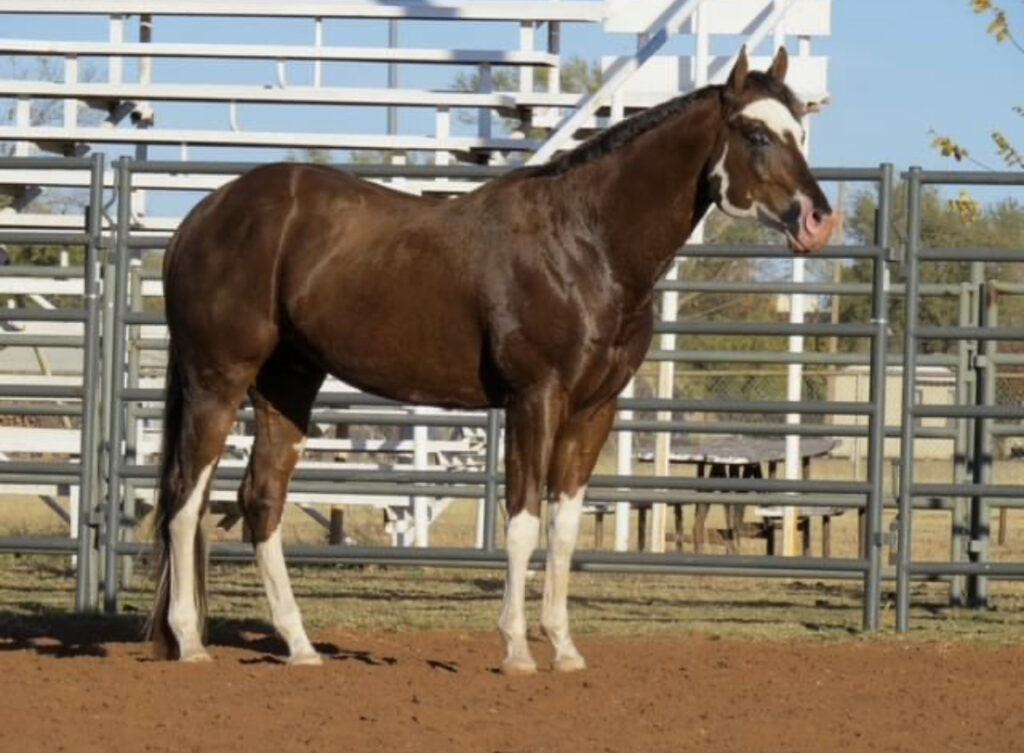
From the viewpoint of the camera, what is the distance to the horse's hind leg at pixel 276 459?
851 cm

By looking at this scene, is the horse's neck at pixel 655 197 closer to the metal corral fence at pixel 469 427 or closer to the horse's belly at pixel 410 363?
the horse's belly at pixel 410 363

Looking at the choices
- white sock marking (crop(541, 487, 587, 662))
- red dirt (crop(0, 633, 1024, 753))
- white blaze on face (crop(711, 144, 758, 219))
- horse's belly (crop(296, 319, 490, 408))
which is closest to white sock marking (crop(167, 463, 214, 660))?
red dirt (crop(0, 633, 1024, 753))

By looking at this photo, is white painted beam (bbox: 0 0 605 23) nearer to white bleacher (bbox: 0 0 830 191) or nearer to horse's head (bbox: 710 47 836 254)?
white bleacher (bbox: 0 0 830 191)

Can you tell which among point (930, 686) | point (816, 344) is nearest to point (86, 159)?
point (930, 686)

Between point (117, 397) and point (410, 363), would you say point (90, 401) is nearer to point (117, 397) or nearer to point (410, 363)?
point (117, 397)

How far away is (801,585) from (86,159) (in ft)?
16.7

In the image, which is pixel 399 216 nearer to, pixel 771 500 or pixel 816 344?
pixel 771 500

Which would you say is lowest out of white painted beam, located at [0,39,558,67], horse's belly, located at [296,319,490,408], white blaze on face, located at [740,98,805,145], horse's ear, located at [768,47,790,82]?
horse's belly, located at [296,319,490,408]

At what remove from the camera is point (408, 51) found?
15.1m

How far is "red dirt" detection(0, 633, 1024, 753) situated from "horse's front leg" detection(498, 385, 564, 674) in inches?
6.8

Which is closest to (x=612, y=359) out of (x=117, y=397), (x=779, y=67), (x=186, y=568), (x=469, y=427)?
(x=779, y=67)

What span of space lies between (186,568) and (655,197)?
7.64 ft

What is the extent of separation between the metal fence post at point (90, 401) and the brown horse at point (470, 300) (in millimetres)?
1963

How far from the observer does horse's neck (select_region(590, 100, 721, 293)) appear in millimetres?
8102
